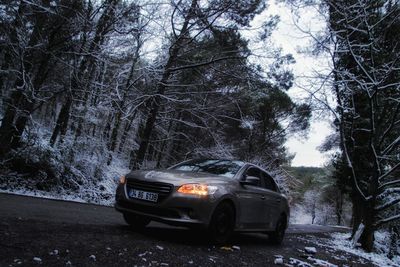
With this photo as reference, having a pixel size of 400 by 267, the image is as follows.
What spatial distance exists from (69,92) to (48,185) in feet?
10.4

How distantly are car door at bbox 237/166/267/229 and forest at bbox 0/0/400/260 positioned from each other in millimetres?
6595

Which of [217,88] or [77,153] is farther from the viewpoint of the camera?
[217,88]

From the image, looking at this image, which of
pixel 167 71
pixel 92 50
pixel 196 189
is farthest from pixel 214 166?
pixel 167 71

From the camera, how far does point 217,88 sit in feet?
66.9

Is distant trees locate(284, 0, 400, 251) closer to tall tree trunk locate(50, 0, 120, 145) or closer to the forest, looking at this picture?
the forest

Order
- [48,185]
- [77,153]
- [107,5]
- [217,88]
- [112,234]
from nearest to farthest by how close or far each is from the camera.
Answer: [112,234], [107,5], [48,185], [77,153], [217,88]

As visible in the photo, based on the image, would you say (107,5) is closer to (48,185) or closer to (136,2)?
(136,2)

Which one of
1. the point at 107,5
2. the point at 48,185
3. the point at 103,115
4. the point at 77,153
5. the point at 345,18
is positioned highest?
the point at 345,18

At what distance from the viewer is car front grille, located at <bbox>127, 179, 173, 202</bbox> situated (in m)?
6.21

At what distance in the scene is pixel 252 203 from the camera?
7609 millimetres

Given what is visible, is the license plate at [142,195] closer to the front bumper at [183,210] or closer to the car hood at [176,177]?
the front bumper at [183,210]

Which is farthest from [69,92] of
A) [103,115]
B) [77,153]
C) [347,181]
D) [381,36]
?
[347,181]

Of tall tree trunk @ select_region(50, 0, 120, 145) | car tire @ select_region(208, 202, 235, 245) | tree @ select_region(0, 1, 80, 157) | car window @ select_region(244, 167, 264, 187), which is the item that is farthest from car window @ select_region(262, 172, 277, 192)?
tree @ select_region(0, 1, 80, 157)

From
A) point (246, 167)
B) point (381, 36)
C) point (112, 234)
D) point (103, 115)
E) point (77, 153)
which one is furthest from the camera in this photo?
point (103, 115)
